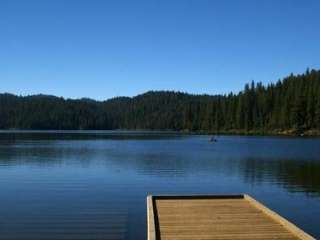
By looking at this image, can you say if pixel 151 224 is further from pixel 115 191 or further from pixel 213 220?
pixel 115 191

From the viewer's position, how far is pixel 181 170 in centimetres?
4434

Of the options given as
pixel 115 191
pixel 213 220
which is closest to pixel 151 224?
pixel 213 220

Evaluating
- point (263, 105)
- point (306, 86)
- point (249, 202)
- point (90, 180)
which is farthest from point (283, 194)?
point (263, 105)

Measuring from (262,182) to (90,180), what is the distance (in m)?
12.2

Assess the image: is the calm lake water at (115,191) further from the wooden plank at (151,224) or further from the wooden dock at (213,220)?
the wooden dock at (213,220)

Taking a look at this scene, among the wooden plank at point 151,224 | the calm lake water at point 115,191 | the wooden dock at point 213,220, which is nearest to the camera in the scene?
the wooden plank at point 151,224

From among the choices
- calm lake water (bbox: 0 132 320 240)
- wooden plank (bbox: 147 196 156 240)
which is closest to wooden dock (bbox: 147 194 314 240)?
wooden plank (bbox: 147 196 156 240)

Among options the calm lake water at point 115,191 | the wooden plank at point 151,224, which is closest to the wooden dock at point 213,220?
the wooden plank at point 151,224

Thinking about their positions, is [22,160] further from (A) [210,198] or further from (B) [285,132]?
(B) [285,132]

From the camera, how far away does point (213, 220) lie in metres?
17.4

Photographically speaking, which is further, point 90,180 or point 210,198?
point 90,180

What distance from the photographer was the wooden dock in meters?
15.0

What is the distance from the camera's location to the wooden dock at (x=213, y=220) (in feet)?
49.3

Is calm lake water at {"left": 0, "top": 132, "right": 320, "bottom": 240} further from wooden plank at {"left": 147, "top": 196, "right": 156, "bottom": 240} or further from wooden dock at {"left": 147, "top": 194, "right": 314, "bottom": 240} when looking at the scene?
wooden dock at {"left": 147, "top": 194, "right": 314, "bottom": 240}
